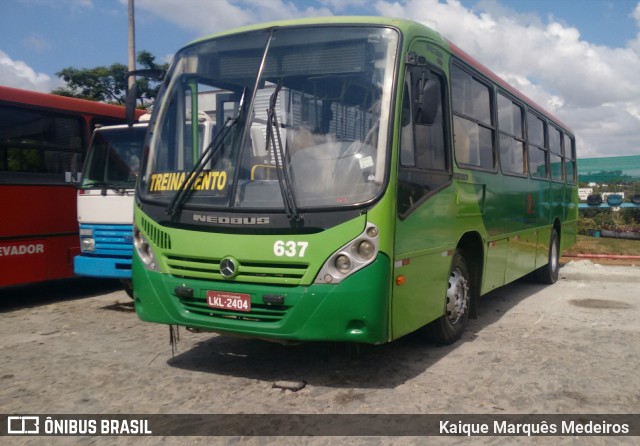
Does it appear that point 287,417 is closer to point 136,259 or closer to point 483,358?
point 136,259

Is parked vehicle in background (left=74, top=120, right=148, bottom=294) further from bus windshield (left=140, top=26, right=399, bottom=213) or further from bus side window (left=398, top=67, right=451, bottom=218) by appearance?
bus side window (left=398, top=67, right=451, bottom=218)

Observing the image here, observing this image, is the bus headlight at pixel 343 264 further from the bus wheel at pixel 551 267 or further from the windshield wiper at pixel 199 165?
the bus wheel at pixel 551 267

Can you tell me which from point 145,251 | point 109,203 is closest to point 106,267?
point 109,203

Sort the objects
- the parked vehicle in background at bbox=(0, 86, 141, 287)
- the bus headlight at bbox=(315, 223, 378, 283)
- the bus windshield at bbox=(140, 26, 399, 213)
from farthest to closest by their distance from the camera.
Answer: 1. the parked vehicle in background at bbox=(0, 86, 141, 287)
2. the bus windshield at bbox=(140, 26, 399, 213)
3. the bus headlight at bbox=(315, 223, 378, 283)

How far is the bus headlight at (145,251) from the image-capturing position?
16.9 feet

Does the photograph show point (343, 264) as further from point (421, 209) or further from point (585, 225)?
point (585, 225)

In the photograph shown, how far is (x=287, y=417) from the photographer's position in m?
4.27

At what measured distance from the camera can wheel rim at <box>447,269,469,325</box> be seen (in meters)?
6.11

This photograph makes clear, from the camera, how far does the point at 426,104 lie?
4961mm

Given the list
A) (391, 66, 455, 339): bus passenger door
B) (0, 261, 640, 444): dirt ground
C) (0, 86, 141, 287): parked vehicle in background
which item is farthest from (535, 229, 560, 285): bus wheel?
(0, 86, 141, 287): parked vehicle in background

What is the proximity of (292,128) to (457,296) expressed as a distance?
8.52 ft

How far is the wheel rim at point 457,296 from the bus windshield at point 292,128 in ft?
6.66

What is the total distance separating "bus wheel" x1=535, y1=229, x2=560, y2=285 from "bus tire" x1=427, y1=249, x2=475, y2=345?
4721 mm

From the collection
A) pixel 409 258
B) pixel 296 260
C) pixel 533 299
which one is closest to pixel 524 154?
pixel 533 299
